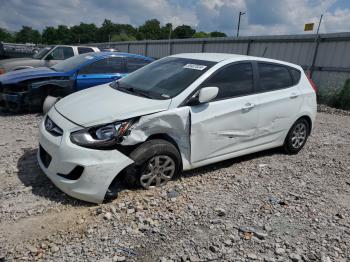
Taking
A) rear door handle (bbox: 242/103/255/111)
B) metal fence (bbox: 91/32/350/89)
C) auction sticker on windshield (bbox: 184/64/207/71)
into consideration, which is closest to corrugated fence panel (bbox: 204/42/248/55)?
metal fence (bbox: 91/32/350/89)

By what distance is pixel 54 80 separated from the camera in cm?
674

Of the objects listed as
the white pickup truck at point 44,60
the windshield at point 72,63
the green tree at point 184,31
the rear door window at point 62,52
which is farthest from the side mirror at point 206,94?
the green tree at point 184,31

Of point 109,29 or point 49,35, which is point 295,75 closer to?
point 109,29

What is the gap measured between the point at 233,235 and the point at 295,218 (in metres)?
0.86

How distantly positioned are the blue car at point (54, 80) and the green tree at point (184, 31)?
89065 mm

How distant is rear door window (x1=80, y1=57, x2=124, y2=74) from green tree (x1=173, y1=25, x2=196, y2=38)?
88.8 meters

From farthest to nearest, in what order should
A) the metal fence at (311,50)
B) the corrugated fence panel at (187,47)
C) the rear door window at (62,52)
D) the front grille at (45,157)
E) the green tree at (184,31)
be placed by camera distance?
the green tree at (184,31), the corrugated fence panel at (187,47), the metal fence at (311,50), the rear door window at (62,52), the front grille at (45,157)

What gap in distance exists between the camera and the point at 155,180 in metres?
3.54

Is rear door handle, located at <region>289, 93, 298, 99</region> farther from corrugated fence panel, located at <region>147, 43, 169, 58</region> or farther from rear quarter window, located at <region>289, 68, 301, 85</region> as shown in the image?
corrugated fence panel, located at <region>147, 43, 169, 58</region>

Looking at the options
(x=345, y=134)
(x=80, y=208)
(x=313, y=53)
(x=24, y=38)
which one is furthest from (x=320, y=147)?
(x=24, y=38)

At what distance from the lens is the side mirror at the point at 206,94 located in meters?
3.52

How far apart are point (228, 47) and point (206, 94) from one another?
13.7 meters

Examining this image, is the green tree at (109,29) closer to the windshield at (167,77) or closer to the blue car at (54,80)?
the blue car at (54,80)

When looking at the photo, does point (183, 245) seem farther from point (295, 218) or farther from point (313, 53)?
point (313, 53)
